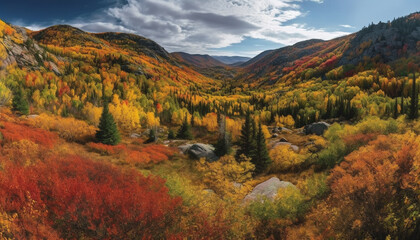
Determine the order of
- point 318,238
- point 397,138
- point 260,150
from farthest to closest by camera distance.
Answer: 1. point 260,150
2. point 397,138
3. point 318,238

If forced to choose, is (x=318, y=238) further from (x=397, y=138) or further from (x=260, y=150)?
(x=260, y=150)

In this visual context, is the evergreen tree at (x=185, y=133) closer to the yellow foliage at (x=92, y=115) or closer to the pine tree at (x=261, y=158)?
the pine tree at (x=261, y=158)

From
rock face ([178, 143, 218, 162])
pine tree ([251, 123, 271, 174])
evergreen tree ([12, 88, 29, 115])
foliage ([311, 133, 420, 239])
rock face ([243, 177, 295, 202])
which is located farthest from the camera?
evergreen tree ([12, 88, 29, 115])

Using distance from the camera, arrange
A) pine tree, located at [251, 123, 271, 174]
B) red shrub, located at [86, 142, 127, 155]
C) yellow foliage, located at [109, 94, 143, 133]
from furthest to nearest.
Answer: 1. yellow foliage, located at [109, 94, 143, 133]
2. pine tree, located at [251, 123, 271, 174]
3. red shrub, located at [86, 142, 127, 155]

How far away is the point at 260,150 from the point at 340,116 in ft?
351

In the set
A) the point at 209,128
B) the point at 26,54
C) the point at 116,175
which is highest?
the point at 26,54

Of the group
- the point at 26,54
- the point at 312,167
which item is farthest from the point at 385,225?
the point at 26,54

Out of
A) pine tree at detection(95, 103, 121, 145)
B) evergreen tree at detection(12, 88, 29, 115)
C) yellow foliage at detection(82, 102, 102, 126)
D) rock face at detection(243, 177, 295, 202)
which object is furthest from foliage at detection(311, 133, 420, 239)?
yellow foliage at detection(82, 102, 102, 126)

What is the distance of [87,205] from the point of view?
2228cm

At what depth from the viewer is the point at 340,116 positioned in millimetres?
139750

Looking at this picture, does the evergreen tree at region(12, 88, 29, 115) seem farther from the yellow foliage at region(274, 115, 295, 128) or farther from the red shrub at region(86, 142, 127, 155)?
the yellow foliage at region(274, 115, 295, 128)

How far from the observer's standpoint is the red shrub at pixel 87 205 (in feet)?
69.9

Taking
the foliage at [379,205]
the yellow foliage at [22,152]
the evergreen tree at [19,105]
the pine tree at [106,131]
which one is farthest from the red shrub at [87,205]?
the evergreen tree at [19,105]

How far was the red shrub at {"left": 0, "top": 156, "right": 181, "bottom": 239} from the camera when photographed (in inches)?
838
